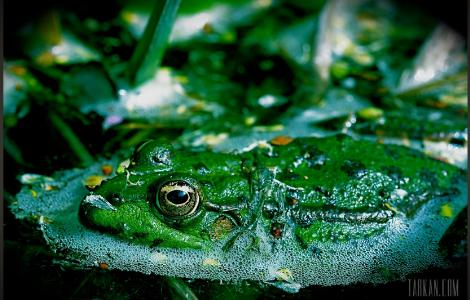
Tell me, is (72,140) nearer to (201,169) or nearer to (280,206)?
(201,169)

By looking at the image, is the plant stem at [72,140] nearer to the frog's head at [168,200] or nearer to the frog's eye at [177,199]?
the frog's head at [168,200]

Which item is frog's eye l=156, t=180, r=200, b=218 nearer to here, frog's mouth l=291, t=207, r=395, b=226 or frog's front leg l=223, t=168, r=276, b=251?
frog's front leg l=223, t=168, r=276, b=251

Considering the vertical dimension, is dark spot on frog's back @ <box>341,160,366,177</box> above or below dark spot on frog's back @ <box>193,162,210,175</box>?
above

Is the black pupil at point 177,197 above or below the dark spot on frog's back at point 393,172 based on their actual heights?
below

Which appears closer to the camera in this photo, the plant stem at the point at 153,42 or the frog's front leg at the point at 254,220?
the frog's front leg at the point at 254,220

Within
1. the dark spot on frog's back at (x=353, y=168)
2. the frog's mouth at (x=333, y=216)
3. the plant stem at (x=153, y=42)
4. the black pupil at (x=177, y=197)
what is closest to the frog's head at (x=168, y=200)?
the black pupil at (x=177, y=197)

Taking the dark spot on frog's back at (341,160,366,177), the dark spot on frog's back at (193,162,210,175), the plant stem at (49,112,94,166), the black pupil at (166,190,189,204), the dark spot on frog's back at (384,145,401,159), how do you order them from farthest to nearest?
the plant stem at (49,112,94,166)
the dark spot on frog's back at (384,145,401,159)
the dark spot on frog's back at (341,160,366,177)
the dark spot on frog's back at (193,162,210,175)
the black pupil at (166,190,189,204)

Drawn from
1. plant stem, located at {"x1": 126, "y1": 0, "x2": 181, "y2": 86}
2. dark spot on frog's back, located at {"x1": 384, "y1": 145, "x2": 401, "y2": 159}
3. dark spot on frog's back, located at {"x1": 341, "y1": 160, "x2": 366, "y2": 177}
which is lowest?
dark spot on frog's back, located at {"x1": 341, "y1": 160, "x2": 366, "y2": 177}

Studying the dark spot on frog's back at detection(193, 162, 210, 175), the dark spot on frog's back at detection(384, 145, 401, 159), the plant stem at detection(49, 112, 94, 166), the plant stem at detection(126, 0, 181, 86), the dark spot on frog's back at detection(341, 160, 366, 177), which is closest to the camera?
the dark spot on frog's back at detection(193, 162, 210, 175)

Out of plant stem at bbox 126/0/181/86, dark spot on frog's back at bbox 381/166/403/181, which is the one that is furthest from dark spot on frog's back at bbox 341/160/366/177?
plant stem at bbox 126/0/181/86

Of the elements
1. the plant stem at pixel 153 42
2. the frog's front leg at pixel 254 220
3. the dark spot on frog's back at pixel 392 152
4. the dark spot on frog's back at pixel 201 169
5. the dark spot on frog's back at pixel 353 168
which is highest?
the plant stem at pixel 153 42
